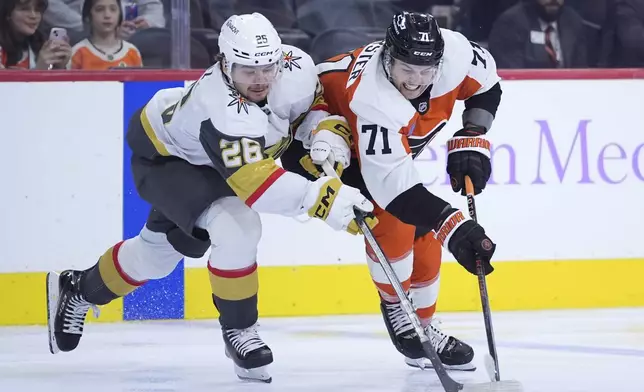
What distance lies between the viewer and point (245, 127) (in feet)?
9.58

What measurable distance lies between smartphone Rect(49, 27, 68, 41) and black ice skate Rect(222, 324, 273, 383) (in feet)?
5.68

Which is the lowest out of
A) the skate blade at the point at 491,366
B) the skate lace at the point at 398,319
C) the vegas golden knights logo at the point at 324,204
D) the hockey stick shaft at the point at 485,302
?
the skate lace at the point at 398,319

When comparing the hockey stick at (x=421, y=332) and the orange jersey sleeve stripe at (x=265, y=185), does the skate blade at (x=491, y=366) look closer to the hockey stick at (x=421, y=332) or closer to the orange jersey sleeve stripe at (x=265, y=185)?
the hockey stick at (x=421, y=332)

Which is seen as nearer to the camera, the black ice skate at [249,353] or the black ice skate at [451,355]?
the black ice skate at [249,353]

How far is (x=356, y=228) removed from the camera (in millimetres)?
2934

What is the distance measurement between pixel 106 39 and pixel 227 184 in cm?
150

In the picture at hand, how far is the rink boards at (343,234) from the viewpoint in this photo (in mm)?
4277

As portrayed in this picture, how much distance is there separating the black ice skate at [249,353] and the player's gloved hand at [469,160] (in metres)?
0.74

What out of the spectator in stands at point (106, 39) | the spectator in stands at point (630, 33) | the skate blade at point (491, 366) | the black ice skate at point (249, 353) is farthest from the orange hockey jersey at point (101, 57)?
the skate blade at point (491, 366)

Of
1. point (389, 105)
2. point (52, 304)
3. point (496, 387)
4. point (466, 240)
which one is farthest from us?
point (52, 304)

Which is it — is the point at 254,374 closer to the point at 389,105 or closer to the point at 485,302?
the point at 485,302

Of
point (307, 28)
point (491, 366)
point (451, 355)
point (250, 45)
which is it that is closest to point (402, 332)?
point (451, 355)

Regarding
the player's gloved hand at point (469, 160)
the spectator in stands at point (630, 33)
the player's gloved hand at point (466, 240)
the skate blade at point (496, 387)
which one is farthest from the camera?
the spectator in stands at point (630, 33)

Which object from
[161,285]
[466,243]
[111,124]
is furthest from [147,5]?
[466,243]
